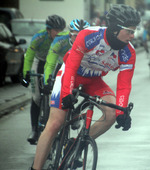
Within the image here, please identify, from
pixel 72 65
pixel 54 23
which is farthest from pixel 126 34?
pixel 54 23

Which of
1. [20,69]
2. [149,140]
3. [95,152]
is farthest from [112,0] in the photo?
[95,152]

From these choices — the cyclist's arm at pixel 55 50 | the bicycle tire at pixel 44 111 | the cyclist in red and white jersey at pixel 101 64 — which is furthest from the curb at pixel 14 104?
the cyclist in red and white jersey at pixel 101 64

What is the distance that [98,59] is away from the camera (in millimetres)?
5387

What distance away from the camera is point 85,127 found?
4945 mm

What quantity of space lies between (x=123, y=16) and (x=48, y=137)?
1194mm

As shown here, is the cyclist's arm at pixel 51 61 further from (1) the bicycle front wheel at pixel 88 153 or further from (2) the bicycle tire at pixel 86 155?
(1) the bicycle front wheel at pixel 88 153

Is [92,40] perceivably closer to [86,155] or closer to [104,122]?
[104,122]

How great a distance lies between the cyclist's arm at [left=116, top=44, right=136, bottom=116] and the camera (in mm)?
5148

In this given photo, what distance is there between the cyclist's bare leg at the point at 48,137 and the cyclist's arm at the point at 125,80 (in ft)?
1.70

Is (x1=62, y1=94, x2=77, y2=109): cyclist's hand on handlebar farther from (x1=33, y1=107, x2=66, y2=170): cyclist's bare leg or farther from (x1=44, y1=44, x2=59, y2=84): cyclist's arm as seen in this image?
(x1=44, y1=44, x2=59, y2=84): cyclist's arm

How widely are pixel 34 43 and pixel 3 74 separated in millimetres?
8429

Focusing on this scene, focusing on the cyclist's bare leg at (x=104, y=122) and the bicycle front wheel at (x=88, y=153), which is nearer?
the bicycle front wheel at (x=88, y=153)

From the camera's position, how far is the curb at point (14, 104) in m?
11.3

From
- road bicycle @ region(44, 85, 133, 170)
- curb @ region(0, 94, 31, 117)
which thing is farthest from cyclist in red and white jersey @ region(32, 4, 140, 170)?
curb @ region(0, 94, 31, 117)
